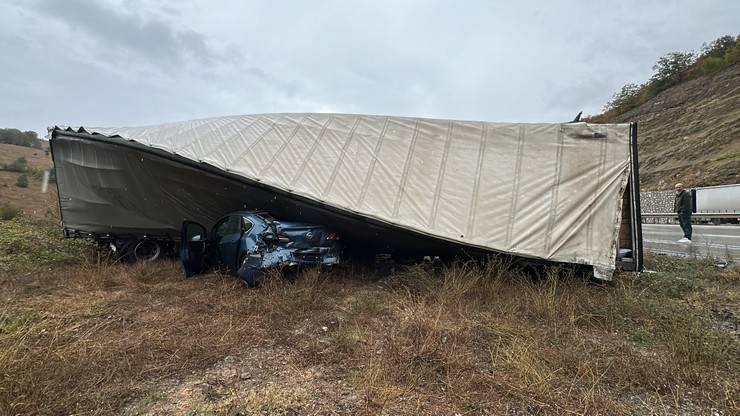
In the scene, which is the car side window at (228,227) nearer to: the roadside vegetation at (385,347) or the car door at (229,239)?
the car door at (229,239)

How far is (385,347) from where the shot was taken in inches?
142

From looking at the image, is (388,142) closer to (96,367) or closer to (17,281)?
(96,367)

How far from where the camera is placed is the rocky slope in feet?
77.7

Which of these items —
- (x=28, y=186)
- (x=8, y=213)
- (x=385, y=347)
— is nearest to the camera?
(x=385, y=347)

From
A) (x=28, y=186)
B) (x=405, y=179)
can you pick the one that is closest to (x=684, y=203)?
(x=405, y=179)

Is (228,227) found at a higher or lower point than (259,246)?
higher

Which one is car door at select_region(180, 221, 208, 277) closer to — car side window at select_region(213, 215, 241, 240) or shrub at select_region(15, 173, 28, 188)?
car side window at select_region(213, 215, 241, 240)

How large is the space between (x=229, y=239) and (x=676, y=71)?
64.1 meters

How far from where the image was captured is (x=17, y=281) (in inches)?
251

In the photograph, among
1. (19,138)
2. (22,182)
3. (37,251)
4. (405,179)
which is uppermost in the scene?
(19,138)

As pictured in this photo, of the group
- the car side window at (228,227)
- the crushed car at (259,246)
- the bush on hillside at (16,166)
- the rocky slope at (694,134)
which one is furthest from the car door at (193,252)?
the bush on hillside at (16,166)

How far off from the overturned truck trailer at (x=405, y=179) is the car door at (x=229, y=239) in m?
0.64

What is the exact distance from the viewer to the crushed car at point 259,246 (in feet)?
19.1

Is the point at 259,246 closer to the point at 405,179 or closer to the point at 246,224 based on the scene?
the point at 246,224
